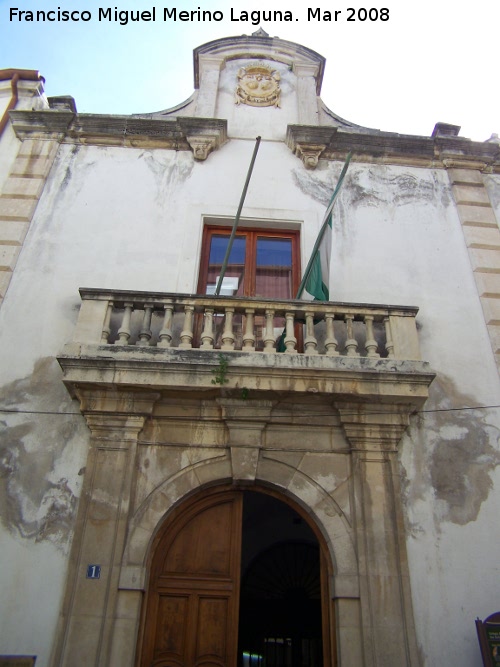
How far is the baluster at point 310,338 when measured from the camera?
6.22 m

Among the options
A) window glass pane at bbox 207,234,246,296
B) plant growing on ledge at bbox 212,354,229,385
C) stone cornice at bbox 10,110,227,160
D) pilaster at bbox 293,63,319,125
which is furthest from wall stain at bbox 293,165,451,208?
plant growing on ledge at bbox 212,354,229,385

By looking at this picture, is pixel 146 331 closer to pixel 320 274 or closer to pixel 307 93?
pixel 320 274

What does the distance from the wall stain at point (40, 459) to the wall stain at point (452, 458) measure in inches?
146

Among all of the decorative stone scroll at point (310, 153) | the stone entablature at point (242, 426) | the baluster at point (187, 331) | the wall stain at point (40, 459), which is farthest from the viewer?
the decorative stone scroll at point (310, 153)

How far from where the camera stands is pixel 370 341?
6.35m

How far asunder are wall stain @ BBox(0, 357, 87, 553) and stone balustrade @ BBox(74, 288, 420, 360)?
0.86 metres

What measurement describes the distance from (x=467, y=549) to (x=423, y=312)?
120 inches

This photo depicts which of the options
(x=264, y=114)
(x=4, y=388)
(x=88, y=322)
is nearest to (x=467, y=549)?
(x=88, y=322)

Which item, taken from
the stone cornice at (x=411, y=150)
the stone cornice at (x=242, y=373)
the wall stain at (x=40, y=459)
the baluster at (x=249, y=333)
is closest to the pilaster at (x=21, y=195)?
Answer: the wall stain at (x=40, y=459)

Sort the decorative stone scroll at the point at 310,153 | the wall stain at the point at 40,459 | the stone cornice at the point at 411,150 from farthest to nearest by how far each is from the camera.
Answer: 1. the stone cornice at the point at 411,150
2. the decorative stone scroll at the point at 310,153
3. the wall stain at the point at 40,459

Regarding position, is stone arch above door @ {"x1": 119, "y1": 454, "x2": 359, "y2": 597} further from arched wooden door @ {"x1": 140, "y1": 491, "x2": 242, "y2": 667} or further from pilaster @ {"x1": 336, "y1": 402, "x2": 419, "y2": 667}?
arched wooden door @ {"x1": 140, "y1": 491, "x2": 242, "y2": 667}

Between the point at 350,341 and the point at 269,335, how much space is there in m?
0.97

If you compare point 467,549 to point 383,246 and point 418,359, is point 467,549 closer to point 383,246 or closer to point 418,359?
point 418,359

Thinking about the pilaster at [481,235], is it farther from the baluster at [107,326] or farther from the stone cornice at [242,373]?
the baluster at [107,326]
